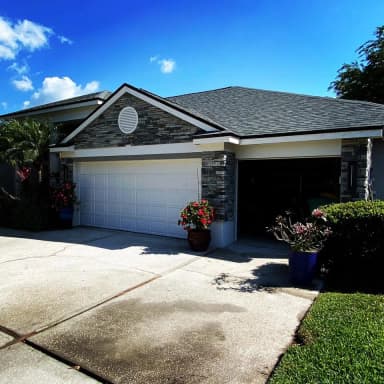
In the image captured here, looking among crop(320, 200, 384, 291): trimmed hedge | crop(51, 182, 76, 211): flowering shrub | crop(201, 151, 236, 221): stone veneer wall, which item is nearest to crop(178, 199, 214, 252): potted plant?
crop(201, 151, 236, 221): stone veneer wall

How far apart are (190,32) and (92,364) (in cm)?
891

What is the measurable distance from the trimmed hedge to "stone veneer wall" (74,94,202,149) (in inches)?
181

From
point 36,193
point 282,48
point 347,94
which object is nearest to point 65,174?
point 36,193

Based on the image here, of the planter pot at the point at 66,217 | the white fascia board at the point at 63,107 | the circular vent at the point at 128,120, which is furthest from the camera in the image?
the white fascia board at the point at 63,107

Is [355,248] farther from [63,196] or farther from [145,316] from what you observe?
[63,196]

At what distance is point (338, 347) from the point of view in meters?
3.19

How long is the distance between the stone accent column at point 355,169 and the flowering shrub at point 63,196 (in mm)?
8931

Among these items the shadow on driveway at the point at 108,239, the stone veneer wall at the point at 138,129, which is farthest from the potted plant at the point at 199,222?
the stone veneer wall at the point at 138,129

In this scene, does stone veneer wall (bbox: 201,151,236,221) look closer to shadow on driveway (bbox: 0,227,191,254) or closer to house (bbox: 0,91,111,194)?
shadow on driveway (bbox: 0,227,191,254)

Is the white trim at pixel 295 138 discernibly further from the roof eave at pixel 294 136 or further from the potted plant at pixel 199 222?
the potted plant at pixel 199 222

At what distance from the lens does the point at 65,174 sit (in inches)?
457

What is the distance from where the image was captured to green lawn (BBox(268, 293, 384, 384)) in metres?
2.73

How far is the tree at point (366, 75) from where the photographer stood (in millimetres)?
20484

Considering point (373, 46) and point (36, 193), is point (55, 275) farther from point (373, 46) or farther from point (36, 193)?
point (373, 46)
